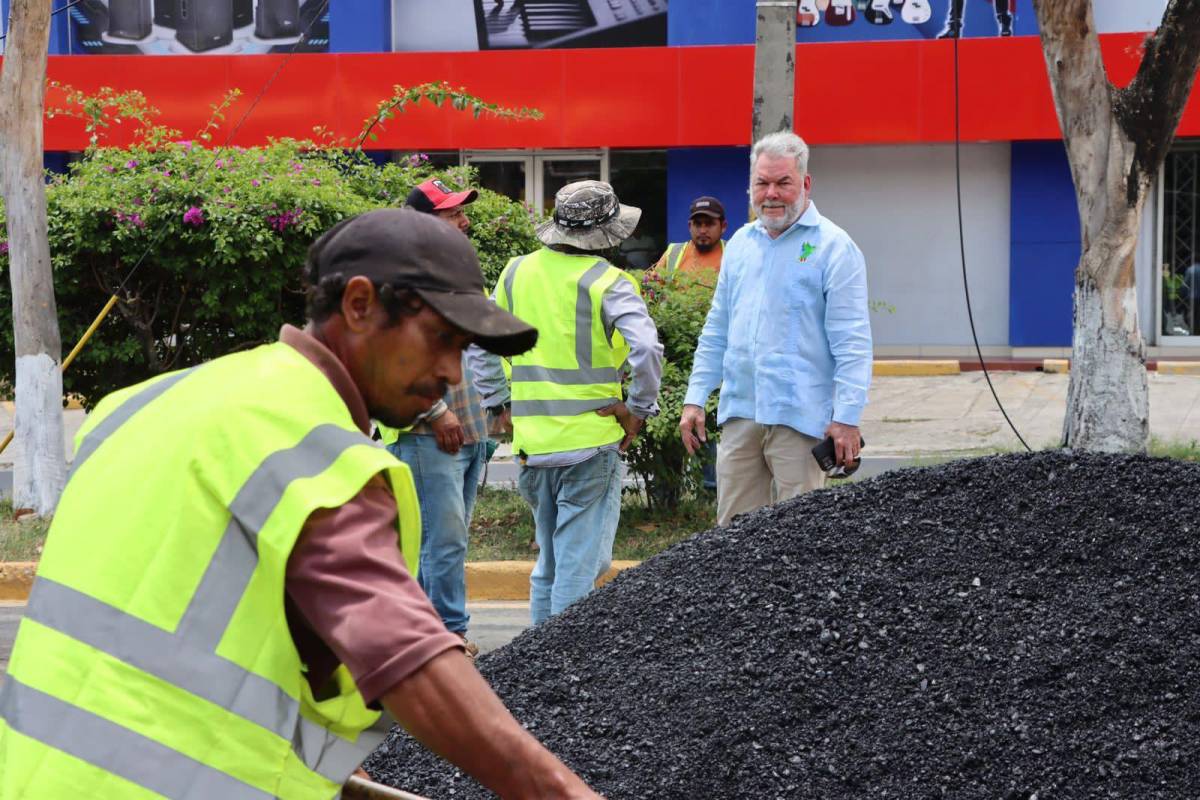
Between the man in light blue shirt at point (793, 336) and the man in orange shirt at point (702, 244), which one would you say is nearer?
the man in light blue shirt at point (793, 336)

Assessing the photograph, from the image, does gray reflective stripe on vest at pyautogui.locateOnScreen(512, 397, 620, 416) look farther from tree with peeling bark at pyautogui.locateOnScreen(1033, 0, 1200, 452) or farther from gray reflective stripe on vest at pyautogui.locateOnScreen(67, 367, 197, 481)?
tree with peeling bark at pyautogui.locateOnScreen(1033, 0, 1200, 452)

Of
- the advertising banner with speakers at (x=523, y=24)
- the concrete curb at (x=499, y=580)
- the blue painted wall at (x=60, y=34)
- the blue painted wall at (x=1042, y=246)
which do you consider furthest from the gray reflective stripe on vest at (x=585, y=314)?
the blue painted wall at (x=60, y=34)

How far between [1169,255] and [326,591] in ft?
56.5

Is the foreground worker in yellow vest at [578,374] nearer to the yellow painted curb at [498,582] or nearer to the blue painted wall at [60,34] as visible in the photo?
the yellow painted curb at [498,582]

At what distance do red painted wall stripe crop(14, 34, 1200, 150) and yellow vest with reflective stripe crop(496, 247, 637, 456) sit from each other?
1147cm

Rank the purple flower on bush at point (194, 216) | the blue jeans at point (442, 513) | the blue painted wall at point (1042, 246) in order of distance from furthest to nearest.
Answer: the blue painted wall at point (1042, 246), the purple flower on bush at point (194, 216), the blue jeans at point (442, 513)

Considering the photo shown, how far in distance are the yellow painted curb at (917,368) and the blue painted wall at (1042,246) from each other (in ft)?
3.30

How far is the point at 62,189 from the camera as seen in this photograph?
9.78m

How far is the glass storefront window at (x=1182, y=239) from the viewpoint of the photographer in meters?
17.4

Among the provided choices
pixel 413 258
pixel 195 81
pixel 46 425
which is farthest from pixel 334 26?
pixel 413 258

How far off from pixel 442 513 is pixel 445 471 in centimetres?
16

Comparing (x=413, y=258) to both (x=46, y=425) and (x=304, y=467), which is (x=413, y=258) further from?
(x=46, y=425)

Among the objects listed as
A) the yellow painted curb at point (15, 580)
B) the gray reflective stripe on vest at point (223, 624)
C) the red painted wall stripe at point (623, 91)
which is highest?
the red painted wall stripe at point (623, 91)

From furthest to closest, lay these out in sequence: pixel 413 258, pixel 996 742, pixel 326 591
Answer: pixel 996 742
pixel 413 258
pixel 326 591
